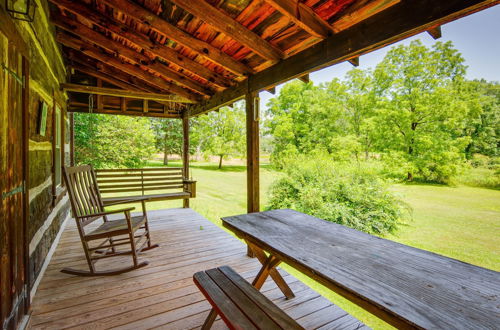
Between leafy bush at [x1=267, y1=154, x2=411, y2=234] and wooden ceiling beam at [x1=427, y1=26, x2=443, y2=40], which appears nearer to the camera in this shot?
wooden ceiling beam at [x1=427, y1=26, x2=443, y2=40]

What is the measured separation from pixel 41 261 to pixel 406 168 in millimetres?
8081

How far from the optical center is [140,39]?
109 inches

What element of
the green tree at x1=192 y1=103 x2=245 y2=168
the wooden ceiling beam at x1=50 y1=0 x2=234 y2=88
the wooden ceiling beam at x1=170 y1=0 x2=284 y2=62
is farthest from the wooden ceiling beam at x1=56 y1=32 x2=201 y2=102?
the green tree at x1=192 y1=103 x2=245 y2=168

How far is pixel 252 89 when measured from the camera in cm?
291

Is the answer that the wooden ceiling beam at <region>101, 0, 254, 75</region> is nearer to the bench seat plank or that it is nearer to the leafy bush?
the bench seat plank

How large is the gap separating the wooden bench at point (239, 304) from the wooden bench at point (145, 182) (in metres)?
2.92

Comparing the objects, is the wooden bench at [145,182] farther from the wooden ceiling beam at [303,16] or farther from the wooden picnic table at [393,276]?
the wooden ceiling beam at [303,16]

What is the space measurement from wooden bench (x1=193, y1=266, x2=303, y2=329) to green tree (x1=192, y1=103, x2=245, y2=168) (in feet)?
42.5

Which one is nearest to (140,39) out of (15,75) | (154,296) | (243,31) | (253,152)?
(243,31)

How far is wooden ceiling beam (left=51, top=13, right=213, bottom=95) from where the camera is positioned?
279cm

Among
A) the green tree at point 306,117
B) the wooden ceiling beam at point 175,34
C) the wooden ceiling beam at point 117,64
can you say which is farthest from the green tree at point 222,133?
the wooden ceiling beam at point 175,34

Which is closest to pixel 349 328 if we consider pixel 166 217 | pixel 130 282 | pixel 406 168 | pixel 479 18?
pixel 130 282

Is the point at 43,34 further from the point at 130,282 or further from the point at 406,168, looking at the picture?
the point at 406,168

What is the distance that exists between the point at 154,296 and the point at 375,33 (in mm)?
2725
